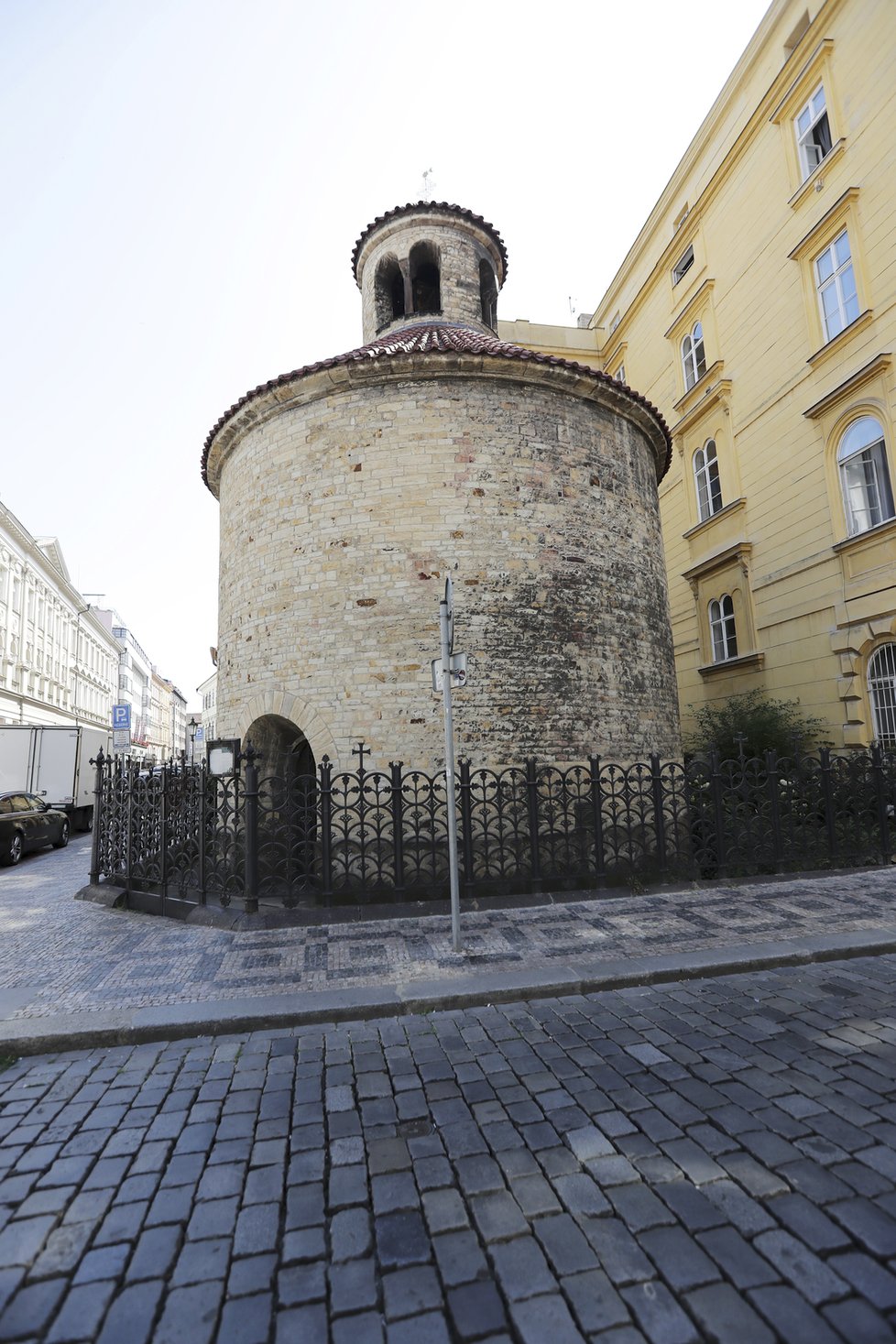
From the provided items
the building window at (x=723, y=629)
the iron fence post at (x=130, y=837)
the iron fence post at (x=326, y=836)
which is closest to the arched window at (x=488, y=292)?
the building window at (x=723, y=629)

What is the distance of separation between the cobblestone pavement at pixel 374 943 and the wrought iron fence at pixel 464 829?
0.46 meters

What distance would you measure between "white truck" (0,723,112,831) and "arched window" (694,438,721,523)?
18.4 m

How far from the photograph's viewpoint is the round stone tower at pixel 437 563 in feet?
28.7

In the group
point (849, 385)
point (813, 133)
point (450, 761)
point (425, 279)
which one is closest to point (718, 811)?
point (450, 761)

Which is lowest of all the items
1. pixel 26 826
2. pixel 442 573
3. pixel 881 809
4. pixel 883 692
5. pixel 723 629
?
pixel 26 826

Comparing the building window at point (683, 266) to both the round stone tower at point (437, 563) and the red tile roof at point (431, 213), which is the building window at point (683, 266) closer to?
the red tile roof at point (431, 213)

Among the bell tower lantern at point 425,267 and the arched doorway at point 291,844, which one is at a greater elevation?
the bell tower lantern at point 425,267

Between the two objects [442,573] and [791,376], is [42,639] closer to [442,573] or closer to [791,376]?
[442,573]

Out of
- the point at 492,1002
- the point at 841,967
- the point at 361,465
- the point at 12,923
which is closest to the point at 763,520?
the point at 361,465

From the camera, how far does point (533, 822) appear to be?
7887 millimetres

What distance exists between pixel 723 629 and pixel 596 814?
11.1 m

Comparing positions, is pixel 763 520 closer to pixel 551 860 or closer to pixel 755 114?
pixel 755 114

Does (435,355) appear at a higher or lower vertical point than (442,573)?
higher

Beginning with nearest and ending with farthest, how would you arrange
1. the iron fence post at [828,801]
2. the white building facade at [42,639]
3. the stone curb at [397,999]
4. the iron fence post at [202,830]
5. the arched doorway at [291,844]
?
the stone curb at [397,999], the arched doorway at [291,844], the iron fence post at [202,830], the iron fence post at [828,801], the white building facade at [42,639]
